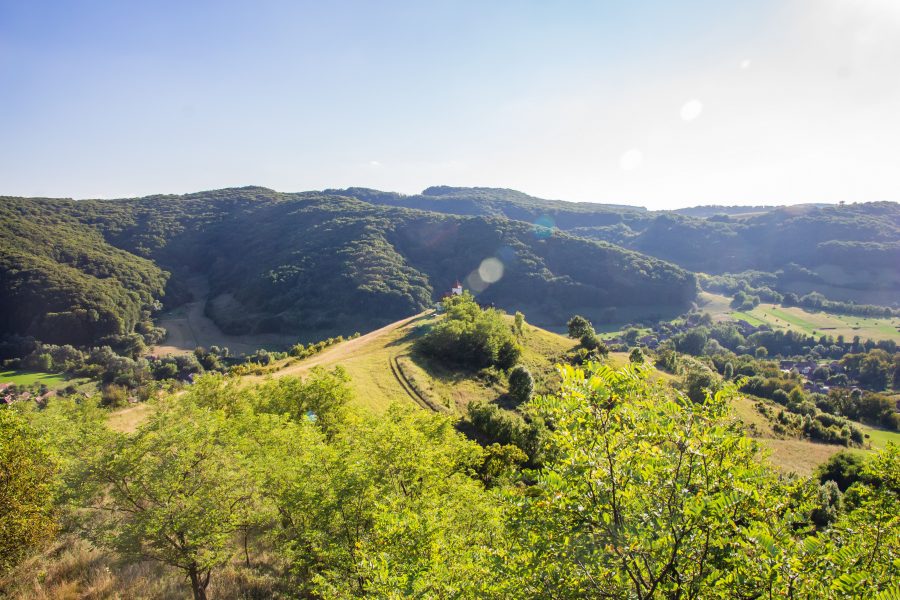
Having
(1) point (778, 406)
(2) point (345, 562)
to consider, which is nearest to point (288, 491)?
(2) point (345, 562)

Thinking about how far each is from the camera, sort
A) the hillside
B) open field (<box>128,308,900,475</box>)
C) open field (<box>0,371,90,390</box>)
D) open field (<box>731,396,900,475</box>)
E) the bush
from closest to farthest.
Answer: open field (<box>128,308,900,475</box>) → the hillside → open field (<box>731,396,900,475</box>) → the bush → open field (<box>0,371,90,390</box>)

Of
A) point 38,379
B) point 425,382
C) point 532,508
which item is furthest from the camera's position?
point 38,379

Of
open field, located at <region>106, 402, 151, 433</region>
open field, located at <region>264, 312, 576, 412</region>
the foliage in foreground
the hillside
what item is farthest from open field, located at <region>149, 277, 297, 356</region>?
the foliage in foreground

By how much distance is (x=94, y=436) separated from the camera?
1873 cm

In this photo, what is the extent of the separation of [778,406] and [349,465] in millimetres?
112780

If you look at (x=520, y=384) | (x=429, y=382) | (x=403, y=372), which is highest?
(x=403, y=372)

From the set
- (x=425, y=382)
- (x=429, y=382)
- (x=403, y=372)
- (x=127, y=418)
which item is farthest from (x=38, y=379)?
(x=429, y=382)

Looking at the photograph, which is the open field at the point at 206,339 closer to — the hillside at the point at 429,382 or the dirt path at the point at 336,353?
the dirt path at the point at 336,353

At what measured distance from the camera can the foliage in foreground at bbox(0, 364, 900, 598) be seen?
810cm

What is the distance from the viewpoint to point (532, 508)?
9.61 metres

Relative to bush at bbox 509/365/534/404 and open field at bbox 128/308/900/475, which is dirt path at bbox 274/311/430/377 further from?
bush at bbox 509/365/534/404

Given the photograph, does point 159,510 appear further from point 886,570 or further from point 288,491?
point 886,570

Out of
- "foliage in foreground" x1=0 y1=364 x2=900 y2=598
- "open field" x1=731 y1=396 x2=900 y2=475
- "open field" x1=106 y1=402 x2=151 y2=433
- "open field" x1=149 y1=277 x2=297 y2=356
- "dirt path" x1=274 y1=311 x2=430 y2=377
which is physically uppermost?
"foliage in foreground" x1=0 y1=364 x2=900 y2=598

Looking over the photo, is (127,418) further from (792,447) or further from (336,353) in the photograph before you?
(792,447)
